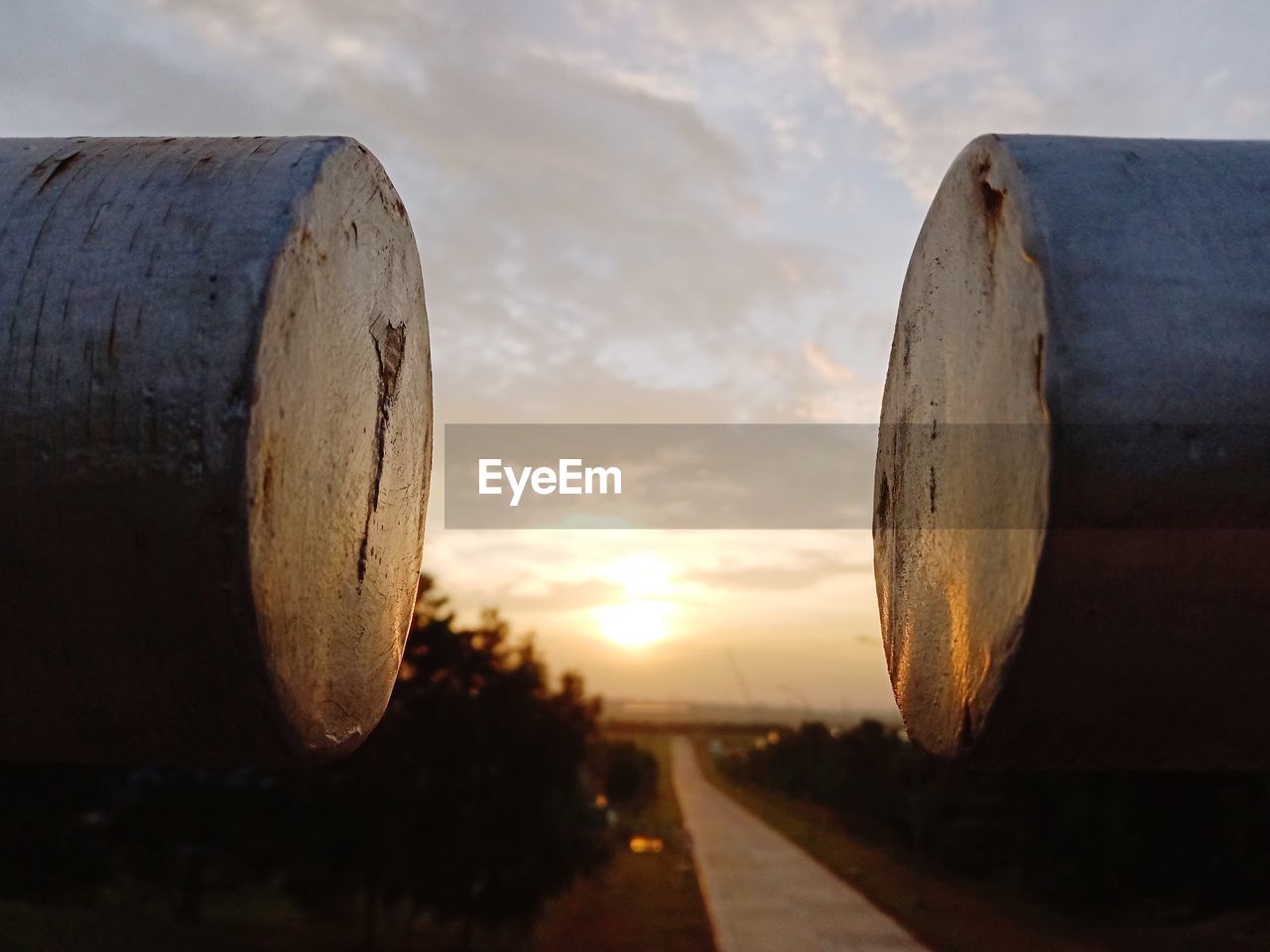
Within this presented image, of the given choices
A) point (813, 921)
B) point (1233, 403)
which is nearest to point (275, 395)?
point (1233, 403)

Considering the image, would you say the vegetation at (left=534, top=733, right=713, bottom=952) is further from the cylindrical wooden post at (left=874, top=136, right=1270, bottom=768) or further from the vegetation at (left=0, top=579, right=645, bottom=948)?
the cylindrical wooden post at (left=874, top=136, right=1270, bottom=768)

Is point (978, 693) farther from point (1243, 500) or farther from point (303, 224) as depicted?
point (303, 224)

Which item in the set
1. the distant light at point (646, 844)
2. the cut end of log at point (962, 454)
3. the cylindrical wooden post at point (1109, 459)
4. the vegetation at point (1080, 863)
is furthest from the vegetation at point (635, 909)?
the cylindrical wooden post at point (1109, 459)

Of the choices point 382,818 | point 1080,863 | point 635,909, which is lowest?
point 635,909

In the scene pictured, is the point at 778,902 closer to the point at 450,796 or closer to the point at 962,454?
the point at 450,796

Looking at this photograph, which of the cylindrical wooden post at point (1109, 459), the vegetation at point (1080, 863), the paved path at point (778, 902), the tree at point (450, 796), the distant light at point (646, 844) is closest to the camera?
the cylindrical wooden post at point (1109, 459)

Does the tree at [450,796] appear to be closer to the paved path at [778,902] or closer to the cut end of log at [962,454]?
the paved path at [778,902]

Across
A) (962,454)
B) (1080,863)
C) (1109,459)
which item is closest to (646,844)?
(1080,863)
